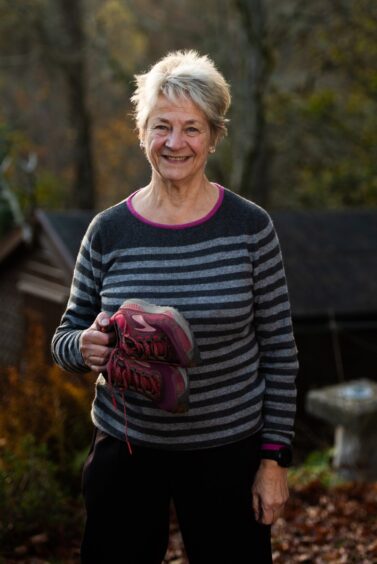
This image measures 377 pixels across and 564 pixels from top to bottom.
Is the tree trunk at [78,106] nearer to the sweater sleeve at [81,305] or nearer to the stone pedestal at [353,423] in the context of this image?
the stone pedestal at [353,423]

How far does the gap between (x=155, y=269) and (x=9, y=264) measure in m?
11.0

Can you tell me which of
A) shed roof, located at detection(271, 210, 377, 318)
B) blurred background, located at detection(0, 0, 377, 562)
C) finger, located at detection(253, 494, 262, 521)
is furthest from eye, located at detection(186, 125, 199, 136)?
shed roof, located at detection(271, 210, 377, 318)

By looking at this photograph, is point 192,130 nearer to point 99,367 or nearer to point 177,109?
point 177,109

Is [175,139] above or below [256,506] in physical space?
above

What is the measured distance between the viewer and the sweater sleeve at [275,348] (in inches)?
100

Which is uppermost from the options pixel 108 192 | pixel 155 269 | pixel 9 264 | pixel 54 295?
pixel 108 192

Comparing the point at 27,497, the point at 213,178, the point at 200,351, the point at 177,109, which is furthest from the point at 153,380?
the point at 213,178

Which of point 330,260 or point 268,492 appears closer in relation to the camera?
point 268,492

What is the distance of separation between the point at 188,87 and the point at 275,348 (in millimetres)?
832

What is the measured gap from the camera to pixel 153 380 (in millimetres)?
2340

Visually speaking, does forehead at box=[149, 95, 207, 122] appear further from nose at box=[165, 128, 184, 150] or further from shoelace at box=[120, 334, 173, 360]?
shoelace at box=[120, 334, 173, 360]

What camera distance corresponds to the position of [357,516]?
205 inches

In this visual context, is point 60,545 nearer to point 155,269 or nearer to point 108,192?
point 155,269

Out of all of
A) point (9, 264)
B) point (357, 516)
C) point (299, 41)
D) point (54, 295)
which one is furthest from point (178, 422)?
point (299, 41)
